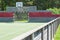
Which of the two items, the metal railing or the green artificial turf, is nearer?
the metal railing

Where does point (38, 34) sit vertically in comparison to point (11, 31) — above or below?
above

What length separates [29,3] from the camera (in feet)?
244

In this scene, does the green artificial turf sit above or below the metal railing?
below

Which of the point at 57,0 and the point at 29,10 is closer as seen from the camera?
the point at 29,10

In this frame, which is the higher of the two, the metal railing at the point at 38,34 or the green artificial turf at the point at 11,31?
the metal railing at the point at 38,34

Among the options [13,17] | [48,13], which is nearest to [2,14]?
[13,17]

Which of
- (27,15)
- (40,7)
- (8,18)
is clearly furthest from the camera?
(40,7)

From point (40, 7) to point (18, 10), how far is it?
929 inches

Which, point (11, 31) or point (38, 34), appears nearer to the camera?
point (38, 34)

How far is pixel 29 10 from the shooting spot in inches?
1984

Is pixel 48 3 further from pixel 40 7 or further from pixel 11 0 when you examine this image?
pixel 11 0

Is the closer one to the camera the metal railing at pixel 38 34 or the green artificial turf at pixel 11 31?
the metal railing at pixel 38 34

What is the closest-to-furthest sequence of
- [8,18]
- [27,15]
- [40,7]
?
[8,18], [27,15], [40,7]

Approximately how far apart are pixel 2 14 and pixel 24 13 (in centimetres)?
475
